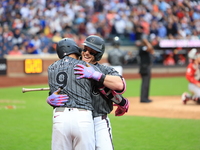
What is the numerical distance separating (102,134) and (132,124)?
466 cm

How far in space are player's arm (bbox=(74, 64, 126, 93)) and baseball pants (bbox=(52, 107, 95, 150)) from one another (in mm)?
357

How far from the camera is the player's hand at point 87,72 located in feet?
12.4

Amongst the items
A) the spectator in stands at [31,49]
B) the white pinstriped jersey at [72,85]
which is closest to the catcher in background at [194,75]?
the white pinstriped jersey at [72,85]

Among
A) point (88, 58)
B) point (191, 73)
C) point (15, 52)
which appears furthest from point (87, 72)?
point (15, 52)

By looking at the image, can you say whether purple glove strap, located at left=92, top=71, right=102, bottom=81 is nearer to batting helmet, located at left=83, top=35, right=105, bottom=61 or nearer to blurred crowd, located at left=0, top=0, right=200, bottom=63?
batting helmet, located at left=83, top=35, right=105, bottom=61

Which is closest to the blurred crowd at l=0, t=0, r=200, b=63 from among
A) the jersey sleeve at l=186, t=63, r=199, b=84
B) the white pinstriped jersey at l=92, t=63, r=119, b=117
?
the jersey sleeve at l=186, t=63, r=199, b=84

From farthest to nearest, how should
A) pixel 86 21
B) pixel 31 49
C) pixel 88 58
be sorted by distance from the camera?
pixel 86 21 → pixel 31 49 → pixel 88 58

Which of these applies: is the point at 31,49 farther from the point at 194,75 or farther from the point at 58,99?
the point at 58,99

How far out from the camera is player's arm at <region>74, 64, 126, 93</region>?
3.80m

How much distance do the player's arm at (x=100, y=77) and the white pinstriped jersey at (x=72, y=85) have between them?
0.06m

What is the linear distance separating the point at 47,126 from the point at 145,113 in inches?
117

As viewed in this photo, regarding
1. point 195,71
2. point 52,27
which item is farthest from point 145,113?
point 52,27

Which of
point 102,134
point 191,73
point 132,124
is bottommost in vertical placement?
point 132,124

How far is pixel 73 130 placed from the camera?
368 centimetres
